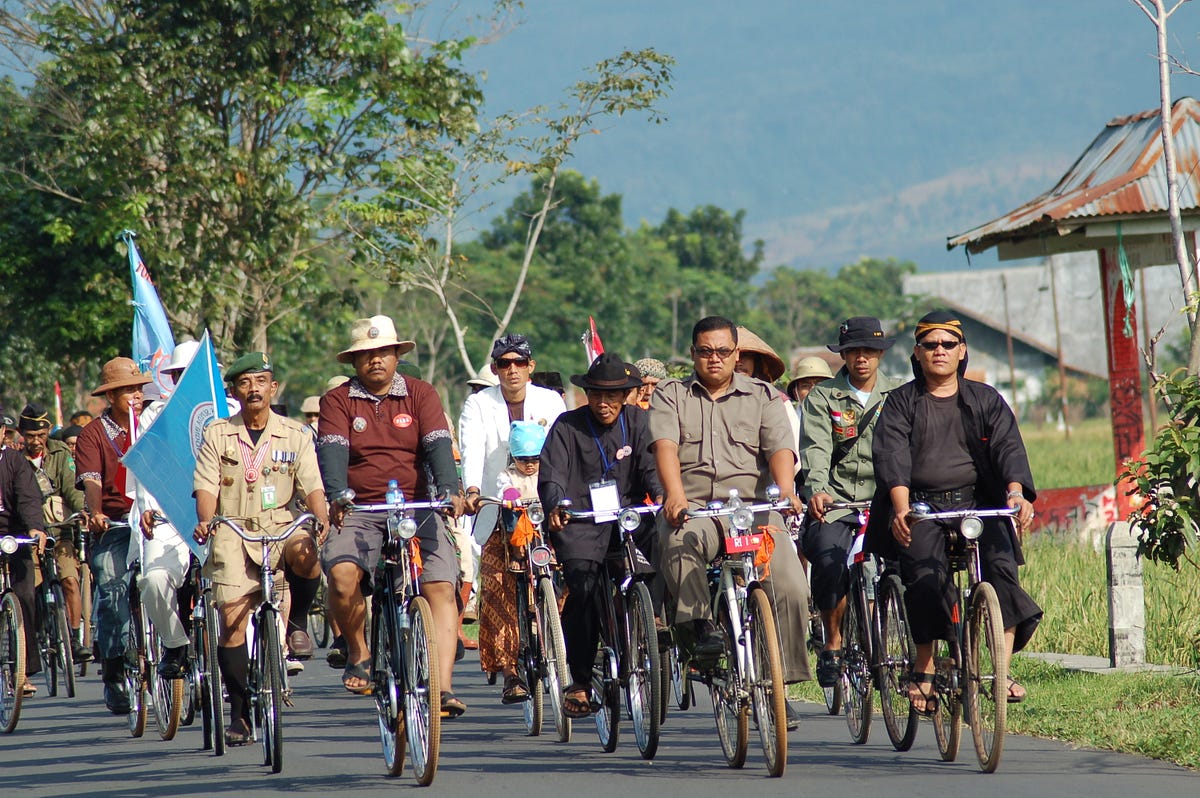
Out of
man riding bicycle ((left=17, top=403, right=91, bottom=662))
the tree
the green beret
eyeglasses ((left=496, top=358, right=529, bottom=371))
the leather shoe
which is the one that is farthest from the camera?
the tree

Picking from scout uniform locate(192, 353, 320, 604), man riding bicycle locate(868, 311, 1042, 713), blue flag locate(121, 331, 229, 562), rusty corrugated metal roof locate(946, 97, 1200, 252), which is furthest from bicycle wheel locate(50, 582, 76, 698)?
rusty corrugated metal roof locate(946, 97, 1200, 252)

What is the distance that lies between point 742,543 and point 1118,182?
901 centimetres

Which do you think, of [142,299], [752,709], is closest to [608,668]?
[752,709]

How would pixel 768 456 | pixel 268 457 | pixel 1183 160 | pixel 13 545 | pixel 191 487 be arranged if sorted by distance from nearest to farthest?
1. pixel 768 456
2. pixel 268 457
3. pixel 191 487
4. pixel 13 545
5. pixel 1183 160

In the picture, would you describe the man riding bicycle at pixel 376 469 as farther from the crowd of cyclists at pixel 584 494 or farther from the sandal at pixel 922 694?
the sandal at pixel 922 694

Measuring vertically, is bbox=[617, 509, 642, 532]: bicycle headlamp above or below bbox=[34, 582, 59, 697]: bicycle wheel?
above

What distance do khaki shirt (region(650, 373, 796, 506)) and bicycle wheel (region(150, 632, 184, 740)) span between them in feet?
10.9

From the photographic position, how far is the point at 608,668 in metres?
8.69

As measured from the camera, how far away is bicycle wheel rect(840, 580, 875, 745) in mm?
8672

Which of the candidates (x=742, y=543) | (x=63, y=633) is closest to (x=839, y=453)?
(x=742, y=543)

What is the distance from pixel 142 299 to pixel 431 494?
18.2 ft

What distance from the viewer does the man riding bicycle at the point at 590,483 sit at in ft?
29.0

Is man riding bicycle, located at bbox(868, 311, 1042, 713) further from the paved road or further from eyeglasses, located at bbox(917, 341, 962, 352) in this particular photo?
the paved road

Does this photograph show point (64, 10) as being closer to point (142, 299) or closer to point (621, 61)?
point (621, 61)
